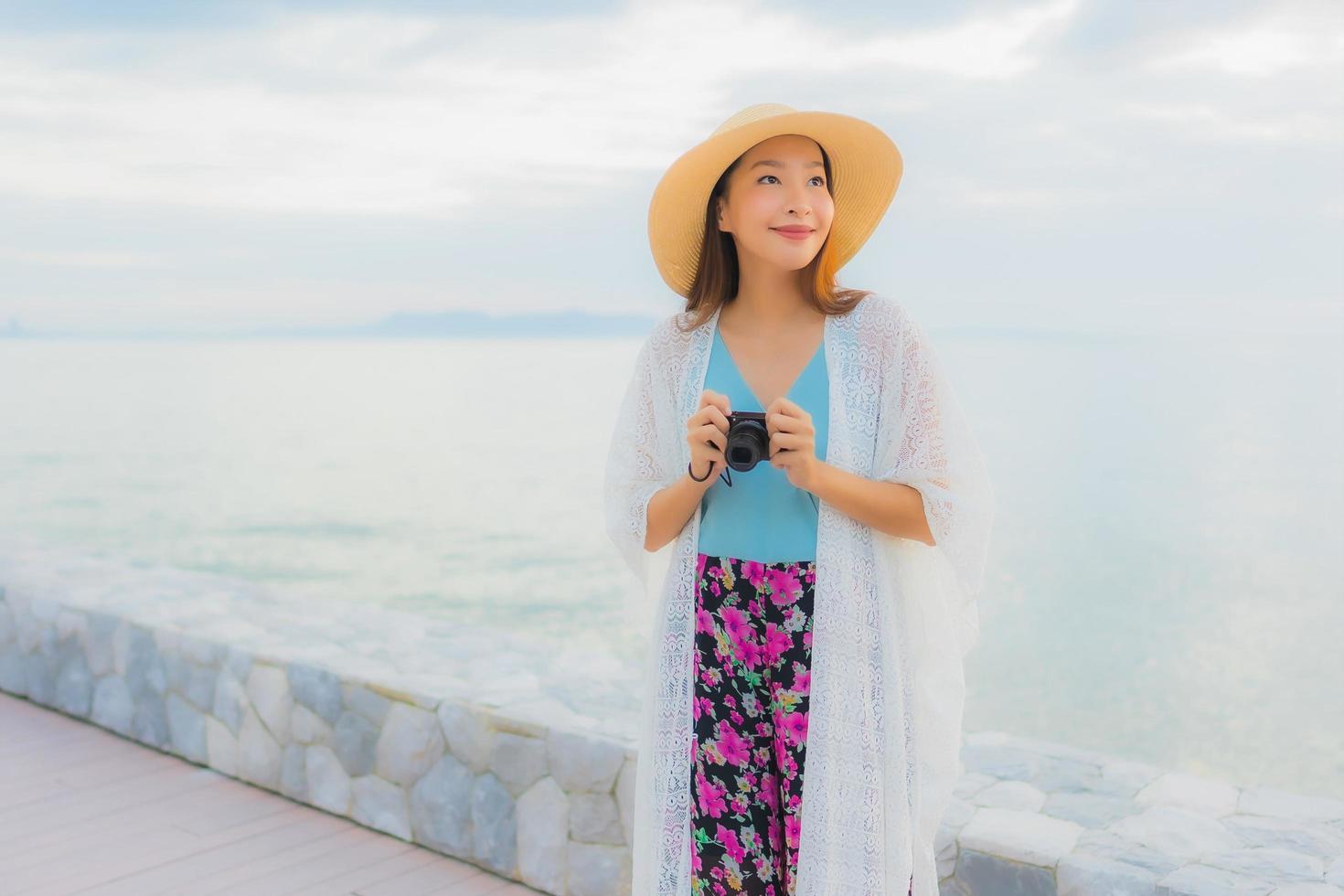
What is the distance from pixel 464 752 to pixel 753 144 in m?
1.76

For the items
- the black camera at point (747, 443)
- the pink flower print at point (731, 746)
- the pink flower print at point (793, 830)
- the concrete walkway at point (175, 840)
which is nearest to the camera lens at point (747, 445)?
the black camera at point (747, 443)

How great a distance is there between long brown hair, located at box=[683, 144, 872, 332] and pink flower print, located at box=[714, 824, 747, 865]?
654 millimetres

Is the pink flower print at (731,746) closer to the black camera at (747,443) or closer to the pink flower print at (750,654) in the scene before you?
the pink flower print at (750,654)

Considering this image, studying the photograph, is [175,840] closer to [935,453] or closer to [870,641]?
[870,641]

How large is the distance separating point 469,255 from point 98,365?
7466 mm

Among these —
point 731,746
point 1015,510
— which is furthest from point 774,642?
point 1015,510

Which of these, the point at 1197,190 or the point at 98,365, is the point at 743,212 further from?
the point at 98,365

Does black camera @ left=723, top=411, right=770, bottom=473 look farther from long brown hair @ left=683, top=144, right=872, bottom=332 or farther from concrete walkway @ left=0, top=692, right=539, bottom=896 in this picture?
concrete walkway @ left=0, top=692, right=539, bottom=896

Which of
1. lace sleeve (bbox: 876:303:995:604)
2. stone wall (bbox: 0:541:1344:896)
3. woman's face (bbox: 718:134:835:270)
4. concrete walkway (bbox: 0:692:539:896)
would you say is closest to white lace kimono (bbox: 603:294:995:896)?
lace sleeve (bbox: 876:303:995:604)

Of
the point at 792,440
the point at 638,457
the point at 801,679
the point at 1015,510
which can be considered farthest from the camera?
the point at 1015,510

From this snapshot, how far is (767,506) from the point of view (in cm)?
153

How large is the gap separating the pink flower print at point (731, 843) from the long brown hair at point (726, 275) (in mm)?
654

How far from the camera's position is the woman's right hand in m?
1.42

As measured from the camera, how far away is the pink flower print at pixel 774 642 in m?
1.50
